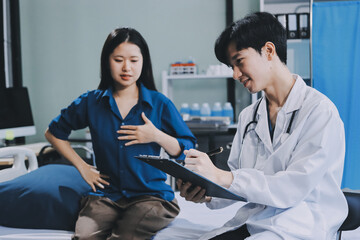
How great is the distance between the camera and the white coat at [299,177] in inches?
37.8

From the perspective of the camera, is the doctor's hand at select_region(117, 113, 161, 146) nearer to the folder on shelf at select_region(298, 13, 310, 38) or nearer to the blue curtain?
the blue curtain

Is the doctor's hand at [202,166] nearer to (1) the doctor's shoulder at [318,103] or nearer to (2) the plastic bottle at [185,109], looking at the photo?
(1) the doctor's shoulder at [318,103]

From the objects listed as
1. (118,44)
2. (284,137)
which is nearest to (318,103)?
(284,137)

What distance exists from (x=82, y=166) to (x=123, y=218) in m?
0.32

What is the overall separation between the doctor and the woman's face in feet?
1.37

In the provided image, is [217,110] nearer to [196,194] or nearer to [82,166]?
[82,166]

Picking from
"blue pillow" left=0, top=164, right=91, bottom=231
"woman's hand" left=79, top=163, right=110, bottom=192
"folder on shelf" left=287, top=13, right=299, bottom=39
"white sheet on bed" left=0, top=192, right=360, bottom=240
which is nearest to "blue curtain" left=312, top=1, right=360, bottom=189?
"folder on shelf" left=287, top=13, right=299, bottom=39

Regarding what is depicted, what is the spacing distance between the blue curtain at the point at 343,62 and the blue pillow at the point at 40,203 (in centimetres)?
199

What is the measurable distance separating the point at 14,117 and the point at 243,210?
2458 mm

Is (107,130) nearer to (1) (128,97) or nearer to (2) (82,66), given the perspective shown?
(1) (128,97)

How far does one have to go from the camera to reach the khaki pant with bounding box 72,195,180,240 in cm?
130

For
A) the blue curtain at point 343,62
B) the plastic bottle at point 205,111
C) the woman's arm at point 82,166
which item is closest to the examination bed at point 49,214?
the woman's arm at point 82,166

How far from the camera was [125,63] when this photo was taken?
1.47 metres

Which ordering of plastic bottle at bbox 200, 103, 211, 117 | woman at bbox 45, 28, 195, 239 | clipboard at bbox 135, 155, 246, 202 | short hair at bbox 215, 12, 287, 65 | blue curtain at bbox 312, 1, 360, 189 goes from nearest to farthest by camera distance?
clipboard at bbox 135, 155, 246, 202, short hair at bbox 215, 12, 287, 65, woman at bbox 45, 28, 195, 239, blue curtain at bbox 312, 1, 360, 189, plastic bottle at bbox 200, 103, 211, 117
